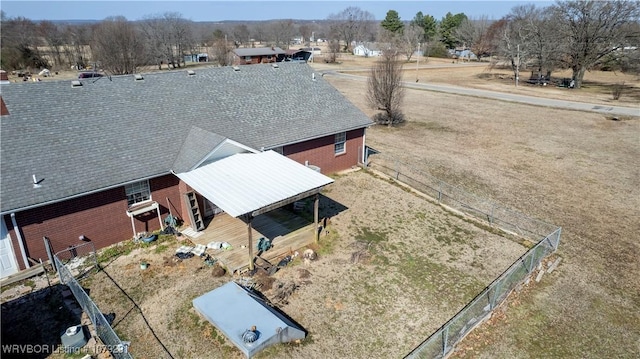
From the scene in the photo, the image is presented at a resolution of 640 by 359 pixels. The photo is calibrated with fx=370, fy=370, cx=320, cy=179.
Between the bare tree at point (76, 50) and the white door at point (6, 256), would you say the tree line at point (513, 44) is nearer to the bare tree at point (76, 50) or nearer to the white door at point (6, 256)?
the bare tree at point (76, 50)

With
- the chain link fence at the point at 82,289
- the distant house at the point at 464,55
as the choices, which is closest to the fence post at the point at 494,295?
the chain link fence at the point at 82,289

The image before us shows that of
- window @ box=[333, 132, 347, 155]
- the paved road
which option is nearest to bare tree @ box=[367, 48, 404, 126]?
window @ box=[333, 132, 347, 155]

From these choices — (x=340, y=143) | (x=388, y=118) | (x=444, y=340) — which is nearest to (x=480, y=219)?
(x=340, y=143)

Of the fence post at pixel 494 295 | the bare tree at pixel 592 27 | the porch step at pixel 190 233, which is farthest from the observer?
the bare tree at pixel 592 27

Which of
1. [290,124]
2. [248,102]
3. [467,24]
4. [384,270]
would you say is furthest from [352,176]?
[467,24]

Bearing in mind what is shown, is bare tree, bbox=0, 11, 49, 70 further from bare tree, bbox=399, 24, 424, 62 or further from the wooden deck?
bare tree, bbox=399, 24, 424, 62

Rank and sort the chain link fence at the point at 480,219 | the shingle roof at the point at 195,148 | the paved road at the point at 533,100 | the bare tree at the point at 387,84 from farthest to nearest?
the paved road at the point at 533,100 < the bare tree at the point at 387,84 < the shingle roof at the point at 195,148 < the chain link fence at the point at 480,219

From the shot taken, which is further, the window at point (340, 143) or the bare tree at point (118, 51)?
the bare tree at point (118, 51)
